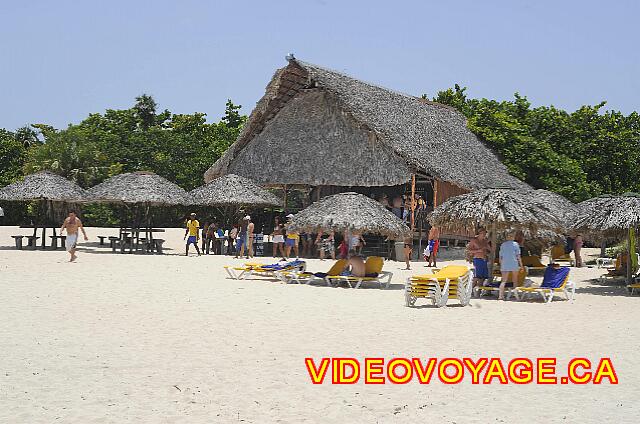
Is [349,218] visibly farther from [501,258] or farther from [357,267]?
[501,258]

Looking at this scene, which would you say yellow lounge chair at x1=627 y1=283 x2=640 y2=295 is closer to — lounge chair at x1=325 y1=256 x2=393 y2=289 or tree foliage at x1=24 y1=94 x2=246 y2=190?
lounge chair at x1=325 y1=256 x2=393 y2=289

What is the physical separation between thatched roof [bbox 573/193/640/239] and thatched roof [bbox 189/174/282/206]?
1221cm

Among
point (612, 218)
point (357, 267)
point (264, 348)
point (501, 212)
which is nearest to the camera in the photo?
point (264, 348)

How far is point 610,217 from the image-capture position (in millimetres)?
15305

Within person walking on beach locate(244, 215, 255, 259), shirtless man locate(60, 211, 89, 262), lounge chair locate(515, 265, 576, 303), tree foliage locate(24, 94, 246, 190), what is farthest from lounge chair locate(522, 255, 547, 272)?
tree foliage locate(24, 94, 246, 190)

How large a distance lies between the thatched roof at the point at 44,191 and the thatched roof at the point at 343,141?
628cm

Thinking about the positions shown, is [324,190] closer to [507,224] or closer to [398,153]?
[398,153]

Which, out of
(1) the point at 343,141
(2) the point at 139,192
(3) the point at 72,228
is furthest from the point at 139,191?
(1) the point at 343,141

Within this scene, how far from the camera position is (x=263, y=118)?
30.0 metres

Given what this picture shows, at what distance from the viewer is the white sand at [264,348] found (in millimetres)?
5672

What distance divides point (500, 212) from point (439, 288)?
262 centimetres

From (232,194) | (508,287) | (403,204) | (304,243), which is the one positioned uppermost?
(232,194)

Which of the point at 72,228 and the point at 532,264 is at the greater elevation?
the point at 72,228

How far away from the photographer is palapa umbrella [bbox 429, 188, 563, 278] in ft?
46.2
